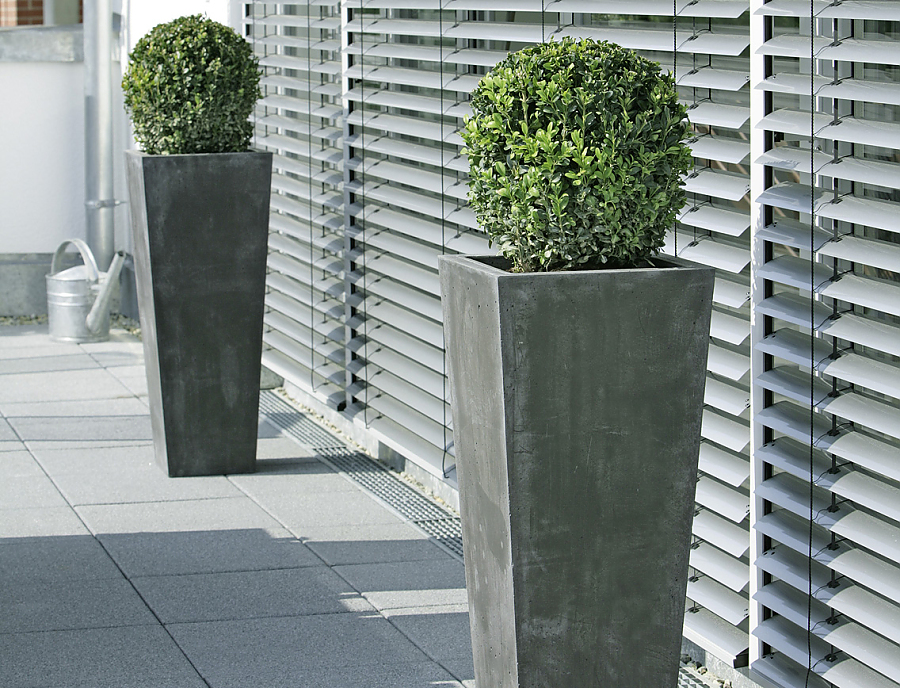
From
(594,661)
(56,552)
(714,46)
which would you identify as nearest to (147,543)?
Result: (56,552)

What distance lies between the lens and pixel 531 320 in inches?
120

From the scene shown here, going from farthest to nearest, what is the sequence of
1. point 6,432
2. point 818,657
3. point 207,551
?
point 6,432
point 207,551
point 818,657

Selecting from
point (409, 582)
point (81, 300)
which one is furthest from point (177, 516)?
point (81, 300)

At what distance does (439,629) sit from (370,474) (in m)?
2.15

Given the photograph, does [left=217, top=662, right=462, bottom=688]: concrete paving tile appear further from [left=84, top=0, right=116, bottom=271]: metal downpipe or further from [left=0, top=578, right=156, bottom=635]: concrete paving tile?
[left=84, top=0, right=116, bottom=271]: metal downpipe

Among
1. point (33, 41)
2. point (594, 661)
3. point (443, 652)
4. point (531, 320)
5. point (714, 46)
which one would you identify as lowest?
point (443, 652)

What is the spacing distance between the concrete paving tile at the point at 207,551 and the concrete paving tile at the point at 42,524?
20 cm

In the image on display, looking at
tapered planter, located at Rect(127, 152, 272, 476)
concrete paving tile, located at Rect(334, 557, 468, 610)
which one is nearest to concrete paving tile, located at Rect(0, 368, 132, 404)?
tapered planter, located at Rect(127, 152, 272, 476)

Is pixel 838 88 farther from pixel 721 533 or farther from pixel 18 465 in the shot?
pixel 18 465

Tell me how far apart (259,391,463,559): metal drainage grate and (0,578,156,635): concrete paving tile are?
4.64ft

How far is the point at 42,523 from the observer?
18.6 ft

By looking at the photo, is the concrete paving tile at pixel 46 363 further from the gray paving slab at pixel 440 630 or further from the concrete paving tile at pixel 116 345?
the gray paving slab at pixel 440 630

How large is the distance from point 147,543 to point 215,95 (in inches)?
88.0

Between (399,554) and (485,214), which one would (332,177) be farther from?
(485,214)
